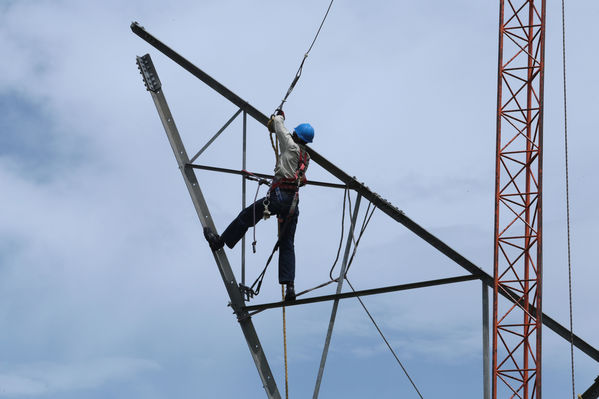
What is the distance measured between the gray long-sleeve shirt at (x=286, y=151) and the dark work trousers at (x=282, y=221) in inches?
12.8

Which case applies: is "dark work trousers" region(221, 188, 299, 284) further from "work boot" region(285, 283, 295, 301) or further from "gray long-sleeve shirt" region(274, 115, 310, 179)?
"gray long-sleeve shirt" region(274, 115, 310, 179)

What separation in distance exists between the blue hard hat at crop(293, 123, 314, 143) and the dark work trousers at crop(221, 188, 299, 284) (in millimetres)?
902

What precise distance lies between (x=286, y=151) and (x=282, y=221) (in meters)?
1.17

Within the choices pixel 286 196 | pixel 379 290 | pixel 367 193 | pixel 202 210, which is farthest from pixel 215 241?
pixel 379 290

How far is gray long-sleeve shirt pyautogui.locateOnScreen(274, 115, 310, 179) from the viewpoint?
15312 millimetres

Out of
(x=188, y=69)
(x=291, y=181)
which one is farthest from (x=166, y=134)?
(x=291, y=181)

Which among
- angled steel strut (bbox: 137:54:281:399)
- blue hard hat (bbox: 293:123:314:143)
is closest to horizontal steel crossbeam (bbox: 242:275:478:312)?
angled steel strut (bbox: 137:54:281:399)

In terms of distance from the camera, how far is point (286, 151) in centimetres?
1540

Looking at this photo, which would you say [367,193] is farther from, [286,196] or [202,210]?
[202,210]

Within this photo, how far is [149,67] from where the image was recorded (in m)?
17.3

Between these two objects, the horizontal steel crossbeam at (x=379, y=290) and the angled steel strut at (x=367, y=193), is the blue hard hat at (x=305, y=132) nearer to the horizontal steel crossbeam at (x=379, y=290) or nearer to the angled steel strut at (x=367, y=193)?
the angled steel strut at (x=367, y=193)

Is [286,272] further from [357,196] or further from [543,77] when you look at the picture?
[543,77]

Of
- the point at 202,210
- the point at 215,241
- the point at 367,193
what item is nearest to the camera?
the point at 367,193

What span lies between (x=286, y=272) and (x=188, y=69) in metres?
3.86
